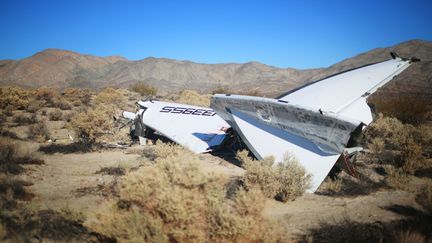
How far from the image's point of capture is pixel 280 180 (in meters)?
7.49

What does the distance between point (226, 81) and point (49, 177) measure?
100058 millimetres

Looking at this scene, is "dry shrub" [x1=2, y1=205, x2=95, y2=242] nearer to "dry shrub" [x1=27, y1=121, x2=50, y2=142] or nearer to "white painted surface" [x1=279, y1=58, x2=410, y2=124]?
"white painted surface" [x1=279, y1=58, x2=410, y2=124]

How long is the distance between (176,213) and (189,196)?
0.29 metres

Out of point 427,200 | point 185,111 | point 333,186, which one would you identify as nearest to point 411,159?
point 333,186

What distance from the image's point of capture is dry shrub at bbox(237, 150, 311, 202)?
725 centimetres

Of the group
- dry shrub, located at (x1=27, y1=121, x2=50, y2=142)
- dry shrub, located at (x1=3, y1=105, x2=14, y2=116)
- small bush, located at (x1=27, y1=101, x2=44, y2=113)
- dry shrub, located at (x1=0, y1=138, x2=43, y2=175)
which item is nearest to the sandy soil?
dry shrub, located at (x1=0, y1=138, x2=43, y2=175)

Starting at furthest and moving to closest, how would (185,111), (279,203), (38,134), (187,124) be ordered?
(38,134), (185,111), (187,124), (279,203)

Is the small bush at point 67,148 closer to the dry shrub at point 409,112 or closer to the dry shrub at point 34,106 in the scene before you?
the dry shrub at point 34,106

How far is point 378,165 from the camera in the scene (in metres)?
10.7

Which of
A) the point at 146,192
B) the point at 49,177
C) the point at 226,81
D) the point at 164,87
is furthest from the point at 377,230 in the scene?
Result: the point at 226,81

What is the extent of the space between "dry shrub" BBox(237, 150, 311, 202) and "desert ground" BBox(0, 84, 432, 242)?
0.03 metres

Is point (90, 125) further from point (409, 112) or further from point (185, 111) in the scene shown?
point (409, 112)

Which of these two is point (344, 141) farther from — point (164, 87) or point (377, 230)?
point (164, 87)

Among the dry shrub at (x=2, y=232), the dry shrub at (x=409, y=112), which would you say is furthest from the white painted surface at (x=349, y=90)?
the dry shrub at (x=409, y=112)
